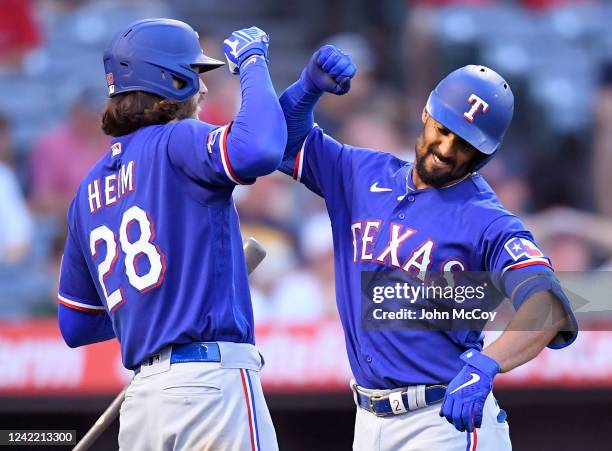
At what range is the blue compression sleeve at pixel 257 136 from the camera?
9.66 ft

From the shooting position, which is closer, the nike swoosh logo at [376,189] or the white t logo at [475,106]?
the white t logo at [475,106]

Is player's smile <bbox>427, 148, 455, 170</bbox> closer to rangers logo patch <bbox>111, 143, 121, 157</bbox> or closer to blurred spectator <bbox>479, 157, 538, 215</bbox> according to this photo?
rangers logo patch <bbox>111, 143, 121, 157</bbox>

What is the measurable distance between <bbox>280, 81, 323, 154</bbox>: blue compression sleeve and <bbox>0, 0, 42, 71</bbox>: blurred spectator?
16.0 feet

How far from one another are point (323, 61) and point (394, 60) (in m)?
4.71

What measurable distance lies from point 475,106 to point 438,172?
240 mm

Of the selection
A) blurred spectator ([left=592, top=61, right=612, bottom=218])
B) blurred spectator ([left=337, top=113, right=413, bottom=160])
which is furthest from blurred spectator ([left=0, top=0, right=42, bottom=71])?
blurred spectator ([left=592, top=61, right=612, bottom=218])

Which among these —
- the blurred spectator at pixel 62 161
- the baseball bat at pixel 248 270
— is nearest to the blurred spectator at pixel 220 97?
the blurred spectator at pixel 62 161

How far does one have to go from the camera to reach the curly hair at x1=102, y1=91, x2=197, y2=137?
10.6 feet

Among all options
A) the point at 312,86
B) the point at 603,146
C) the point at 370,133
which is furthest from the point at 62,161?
the point at 312,86

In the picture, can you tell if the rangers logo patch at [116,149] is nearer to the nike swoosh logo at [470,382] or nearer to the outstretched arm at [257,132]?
the outstretched arm at [257,132]

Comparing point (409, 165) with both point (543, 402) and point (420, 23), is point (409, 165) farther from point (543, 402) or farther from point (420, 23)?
point (420, 23)

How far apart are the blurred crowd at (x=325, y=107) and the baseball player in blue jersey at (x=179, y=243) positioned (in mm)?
3488

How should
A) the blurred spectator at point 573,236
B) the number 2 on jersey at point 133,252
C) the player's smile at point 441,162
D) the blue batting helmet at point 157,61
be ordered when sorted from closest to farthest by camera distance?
the number 2 on jersey at point 133,252 < the blue batting helmet at point 157,61 < the player's smile at point 441,162 < the blurred spectator at point 573,236

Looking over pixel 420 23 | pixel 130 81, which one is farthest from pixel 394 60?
pixel 130 81
